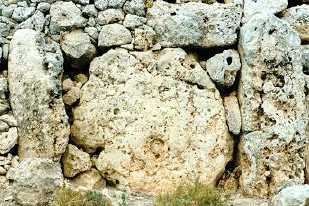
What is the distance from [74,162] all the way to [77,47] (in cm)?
197

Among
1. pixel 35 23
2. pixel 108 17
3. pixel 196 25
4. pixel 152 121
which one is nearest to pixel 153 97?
pixel 152 121

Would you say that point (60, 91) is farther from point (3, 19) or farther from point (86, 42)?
point (3, 19)

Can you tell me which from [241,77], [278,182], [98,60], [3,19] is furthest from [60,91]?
[278,182]

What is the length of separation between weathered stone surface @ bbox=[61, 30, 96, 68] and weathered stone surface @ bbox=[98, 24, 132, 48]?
0.22 meters

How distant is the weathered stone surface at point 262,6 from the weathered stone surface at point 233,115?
62.2 inches

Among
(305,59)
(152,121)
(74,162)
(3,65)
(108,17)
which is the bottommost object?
(74,162)

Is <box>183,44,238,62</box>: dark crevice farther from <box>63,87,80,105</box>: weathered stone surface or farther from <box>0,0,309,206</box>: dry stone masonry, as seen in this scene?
<box>63,87,80,105</box>: weathered stone surface

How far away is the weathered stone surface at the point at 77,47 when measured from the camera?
1004cm

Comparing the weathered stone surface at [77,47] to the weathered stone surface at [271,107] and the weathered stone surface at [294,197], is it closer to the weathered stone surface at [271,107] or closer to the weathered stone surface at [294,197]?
the weathered stone surface at [271,107]

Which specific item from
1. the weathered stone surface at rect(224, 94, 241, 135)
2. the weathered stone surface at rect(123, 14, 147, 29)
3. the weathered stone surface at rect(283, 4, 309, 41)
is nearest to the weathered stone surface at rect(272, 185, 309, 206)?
the weathered stone surface at rect(224, 94, 241, 135)

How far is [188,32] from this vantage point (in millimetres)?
10188

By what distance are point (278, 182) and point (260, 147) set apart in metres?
0.64

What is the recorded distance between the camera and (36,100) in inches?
366

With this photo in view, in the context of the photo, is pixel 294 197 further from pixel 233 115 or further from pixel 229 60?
pixel 229 60
